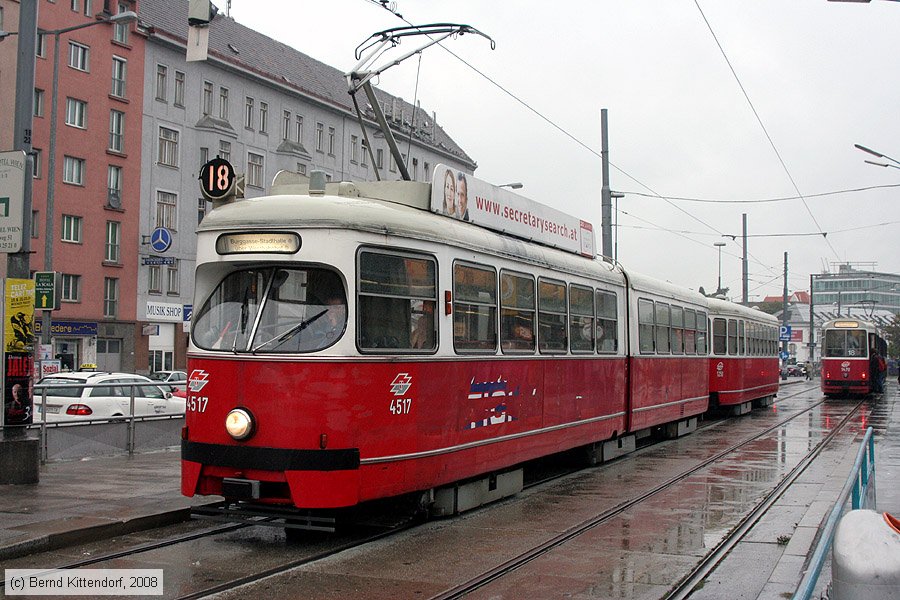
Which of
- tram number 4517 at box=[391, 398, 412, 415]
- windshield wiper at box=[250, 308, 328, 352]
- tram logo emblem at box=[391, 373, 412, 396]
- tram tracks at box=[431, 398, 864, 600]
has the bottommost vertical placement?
tram tracks at box=[431, 398, 864, 600]

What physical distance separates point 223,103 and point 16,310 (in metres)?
35.8

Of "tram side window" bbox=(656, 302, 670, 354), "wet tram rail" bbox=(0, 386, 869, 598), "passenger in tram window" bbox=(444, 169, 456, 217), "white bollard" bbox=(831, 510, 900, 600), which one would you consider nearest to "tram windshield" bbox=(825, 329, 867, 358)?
"tram side window" bbox=(656, 302, 670, 354)

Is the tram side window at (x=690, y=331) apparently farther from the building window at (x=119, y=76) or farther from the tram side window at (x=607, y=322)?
the building window at (x=119, y=76)

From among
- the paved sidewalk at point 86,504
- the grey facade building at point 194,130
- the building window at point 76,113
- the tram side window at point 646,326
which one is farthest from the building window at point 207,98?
the paved sidewalk at point 86,504

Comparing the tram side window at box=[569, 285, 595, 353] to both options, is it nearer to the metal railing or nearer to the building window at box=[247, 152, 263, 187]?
the metal railing

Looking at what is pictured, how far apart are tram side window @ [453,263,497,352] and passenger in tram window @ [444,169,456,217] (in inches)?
25.6

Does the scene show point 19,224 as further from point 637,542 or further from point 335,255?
point 637,542

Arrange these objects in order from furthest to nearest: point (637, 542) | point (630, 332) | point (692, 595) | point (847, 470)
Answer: point (630, 332), point (847, 470), point (637, 542), point (692, 595)

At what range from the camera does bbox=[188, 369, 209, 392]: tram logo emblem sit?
8812mm

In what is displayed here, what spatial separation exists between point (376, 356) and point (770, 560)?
3840mm

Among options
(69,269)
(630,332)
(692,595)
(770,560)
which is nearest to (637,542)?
(770,560)

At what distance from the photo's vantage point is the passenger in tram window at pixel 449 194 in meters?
10.4

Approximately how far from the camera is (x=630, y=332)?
1606cm

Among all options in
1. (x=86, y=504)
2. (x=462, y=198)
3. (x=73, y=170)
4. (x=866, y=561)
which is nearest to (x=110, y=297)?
(x=73, y=170)
